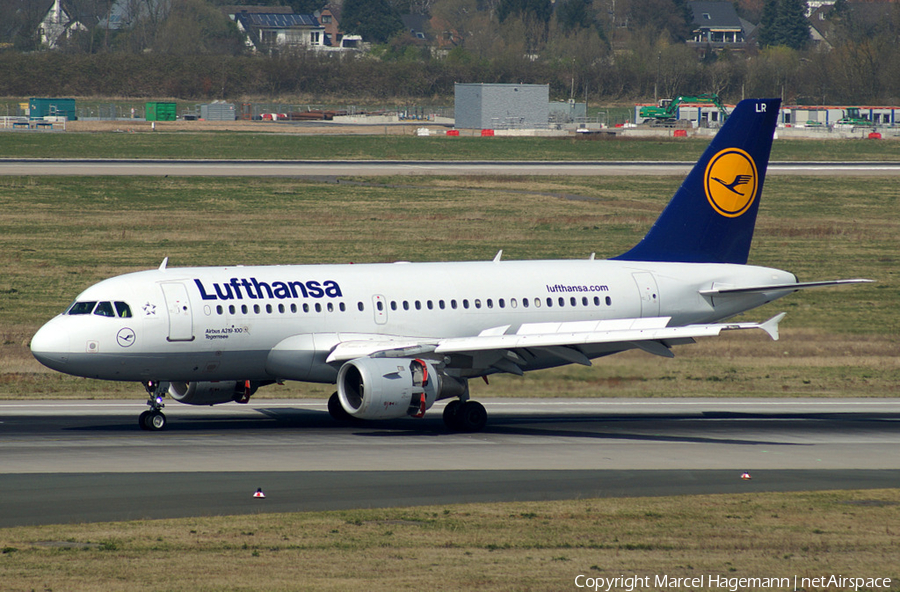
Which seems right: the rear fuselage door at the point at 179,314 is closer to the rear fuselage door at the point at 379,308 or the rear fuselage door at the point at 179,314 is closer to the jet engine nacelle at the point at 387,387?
the jet engine nacelle at the point at 387,387

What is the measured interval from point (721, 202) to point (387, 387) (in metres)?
17.1

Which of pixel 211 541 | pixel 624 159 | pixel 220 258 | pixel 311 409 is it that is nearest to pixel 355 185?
pixel 220 258

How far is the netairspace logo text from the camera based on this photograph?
1997cm

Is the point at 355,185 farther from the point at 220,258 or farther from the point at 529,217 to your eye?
the point at 220,258

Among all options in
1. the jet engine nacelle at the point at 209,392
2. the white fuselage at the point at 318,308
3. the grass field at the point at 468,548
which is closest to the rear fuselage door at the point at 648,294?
the white fuselage at the point at 318,308

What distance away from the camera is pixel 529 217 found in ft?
291

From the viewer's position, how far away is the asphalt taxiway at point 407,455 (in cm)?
2739

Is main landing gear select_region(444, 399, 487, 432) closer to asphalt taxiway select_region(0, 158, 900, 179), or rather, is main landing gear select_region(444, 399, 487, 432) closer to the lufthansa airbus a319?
the lufthansa airbus a319

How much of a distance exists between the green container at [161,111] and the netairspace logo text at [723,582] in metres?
173

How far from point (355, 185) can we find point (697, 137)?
2919 inches

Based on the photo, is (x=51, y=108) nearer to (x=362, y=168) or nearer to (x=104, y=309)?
(x=362, y=168)

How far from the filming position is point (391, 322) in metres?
38.6

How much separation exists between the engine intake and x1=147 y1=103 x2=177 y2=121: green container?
157 meters

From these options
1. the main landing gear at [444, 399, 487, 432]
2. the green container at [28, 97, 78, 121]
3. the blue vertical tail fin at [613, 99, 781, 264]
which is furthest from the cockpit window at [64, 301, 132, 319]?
the green container at [28, 97, 78, 121]
